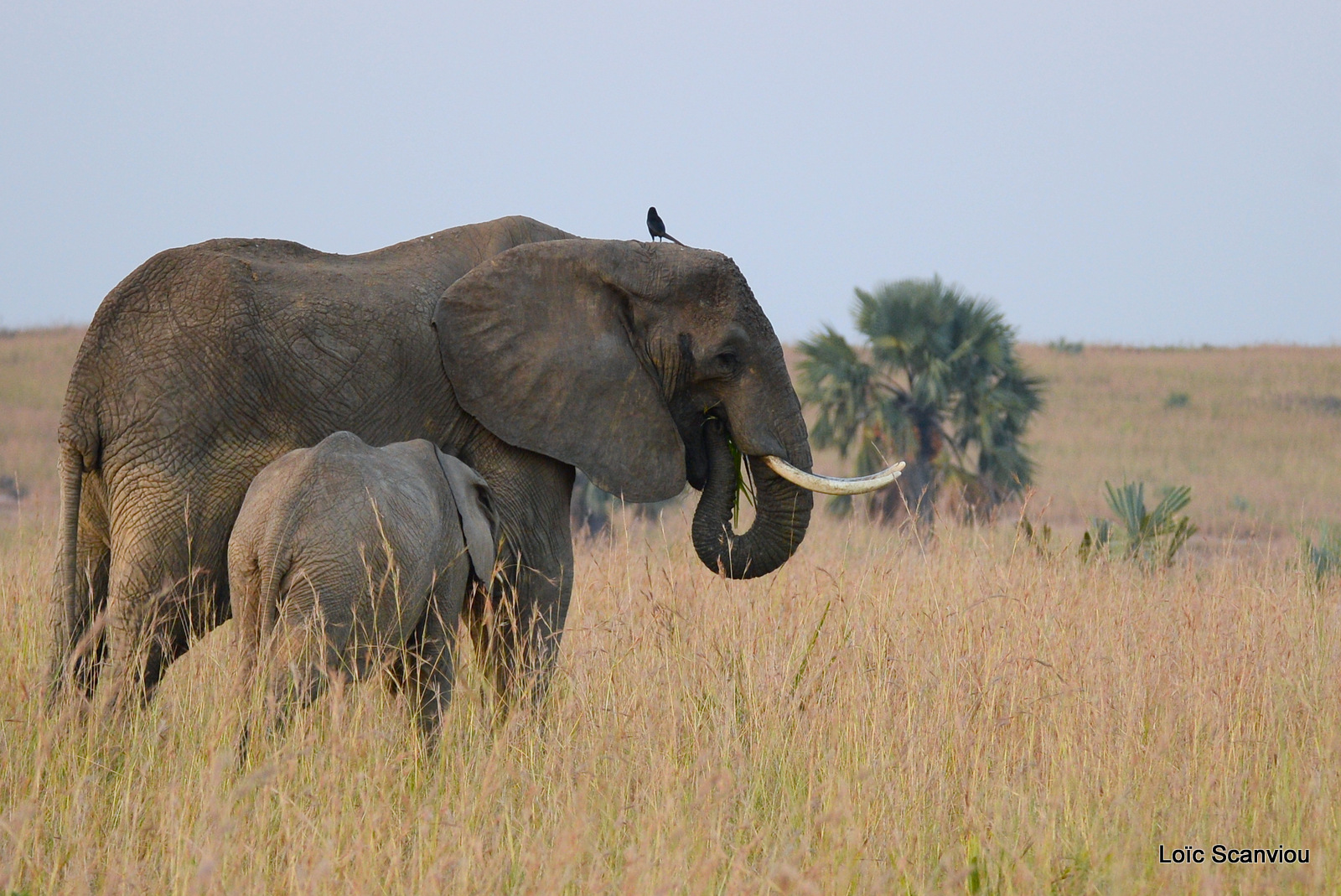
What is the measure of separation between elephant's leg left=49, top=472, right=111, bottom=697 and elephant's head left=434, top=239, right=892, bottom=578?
54.5 inches

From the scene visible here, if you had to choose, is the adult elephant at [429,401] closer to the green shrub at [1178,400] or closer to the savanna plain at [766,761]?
the savanna plain at [766,761]

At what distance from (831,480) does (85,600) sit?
9.44 feet

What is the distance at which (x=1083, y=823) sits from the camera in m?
3.72

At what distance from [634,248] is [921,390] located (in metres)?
12.9

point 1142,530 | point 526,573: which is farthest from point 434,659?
point 1142,530

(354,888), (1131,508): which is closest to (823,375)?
(1131,508)

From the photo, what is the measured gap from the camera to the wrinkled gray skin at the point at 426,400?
4.61m

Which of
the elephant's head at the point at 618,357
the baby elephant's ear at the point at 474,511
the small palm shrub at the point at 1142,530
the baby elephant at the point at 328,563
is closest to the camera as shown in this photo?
the baby elephant at the point at 328,563

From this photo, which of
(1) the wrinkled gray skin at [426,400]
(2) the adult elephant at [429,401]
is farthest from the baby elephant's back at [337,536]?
(2) the adult elephant at [429,401]

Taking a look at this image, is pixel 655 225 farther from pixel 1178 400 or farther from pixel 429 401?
pixel 1178 400

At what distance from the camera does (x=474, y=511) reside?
4594 millimetres

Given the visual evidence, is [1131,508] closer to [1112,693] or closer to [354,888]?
[1112,693]

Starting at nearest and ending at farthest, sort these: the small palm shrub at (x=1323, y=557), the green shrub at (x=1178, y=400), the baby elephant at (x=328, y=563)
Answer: the baby elephant at (x=328, y=563) → the small palm shrub at (x=1323, y=557) → the green shrub at (x=1178, y=400)

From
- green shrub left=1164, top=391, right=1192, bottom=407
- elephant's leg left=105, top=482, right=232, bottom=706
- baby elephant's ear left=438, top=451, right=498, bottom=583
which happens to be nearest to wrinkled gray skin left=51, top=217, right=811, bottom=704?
elephant's leg left=105, top=482, right=232, bottom=706
